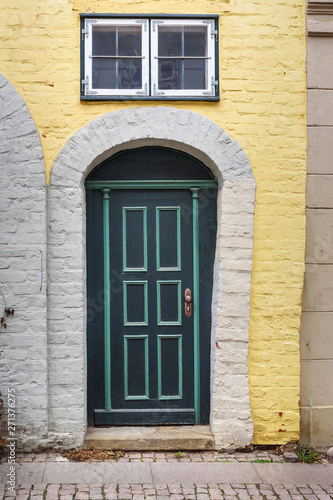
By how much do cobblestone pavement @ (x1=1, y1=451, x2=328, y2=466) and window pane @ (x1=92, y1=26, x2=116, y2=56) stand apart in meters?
3.66

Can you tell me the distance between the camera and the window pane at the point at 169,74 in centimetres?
486

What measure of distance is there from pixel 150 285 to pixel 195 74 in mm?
2038

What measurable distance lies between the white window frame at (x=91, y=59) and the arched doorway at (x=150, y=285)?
0.55m

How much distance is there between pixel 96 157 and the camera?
474 centimetres

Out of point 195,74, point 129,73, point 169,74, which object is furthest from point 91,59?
point 195,74

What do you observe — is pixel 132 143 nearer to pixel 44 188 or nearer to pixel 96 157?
pixel 96 157

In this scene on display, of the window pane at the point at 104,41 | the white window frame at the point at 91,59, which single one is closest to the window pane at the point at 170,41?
the white window frame at the point at 91,59

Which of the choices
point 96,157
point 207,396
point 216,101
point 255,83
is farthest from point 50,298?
point 255,83

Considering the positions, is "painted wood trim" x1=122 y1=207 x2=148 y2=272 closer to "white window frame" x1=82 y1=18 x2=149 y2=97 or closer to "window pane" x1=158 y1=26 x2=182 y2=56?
"white window frame" x1=82 y1=18 x2=149 y2=97

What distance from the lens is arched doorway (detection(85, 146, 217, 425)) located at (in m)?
4.99

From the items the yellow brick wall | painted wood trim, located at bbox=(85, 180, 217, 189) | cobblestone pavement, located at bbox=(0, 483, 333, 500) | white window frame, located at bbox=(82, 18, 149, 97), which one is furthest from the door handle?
white window frame, located at bbox=(82, 18, 149, 97)

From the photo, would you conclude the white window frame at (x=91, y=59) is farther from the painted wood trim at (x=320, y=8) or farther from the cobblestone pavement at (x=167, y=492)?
the cobblestone pavement at (x=167, y=492)

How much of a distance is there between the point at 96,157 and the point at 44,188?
→ 547 millimetres

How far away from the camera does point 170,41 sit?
4875mm
